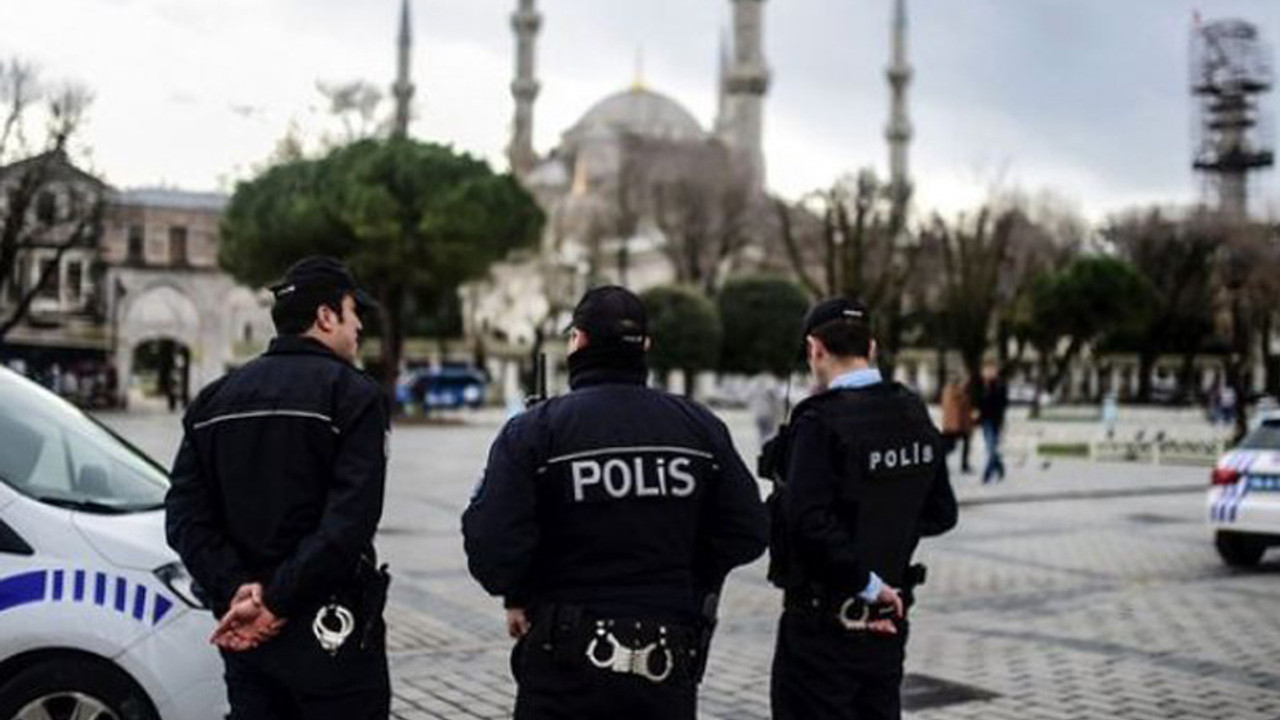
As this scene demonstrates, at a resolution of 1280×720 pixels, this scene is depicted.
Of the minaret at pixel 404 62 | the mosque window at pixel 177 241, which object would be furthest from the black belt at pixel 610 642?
the minaret at pixel 404 62

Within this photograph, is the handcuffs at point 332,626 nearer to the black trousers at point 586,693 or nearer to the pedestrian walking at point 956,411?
the black trousers at point 586,693

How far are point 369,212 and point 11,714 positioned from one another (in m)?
34.7

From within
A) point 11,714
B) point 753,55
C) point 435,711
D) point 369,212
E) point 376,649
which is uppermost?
point 753,55

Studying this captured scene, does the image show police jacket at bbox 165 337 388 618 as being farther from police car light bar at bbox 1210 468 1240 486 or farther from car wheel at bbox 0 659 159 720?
police car light bar at bbox 1210 468 1240 486

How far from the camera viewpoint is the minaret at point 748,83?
9419 centimetres

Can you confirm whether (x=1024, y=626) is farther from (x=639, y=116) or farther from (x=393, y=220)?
(x=639, y=116)

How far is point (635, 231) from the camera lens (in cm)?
7031

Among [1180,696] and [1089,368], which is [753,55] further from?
[1180,696]

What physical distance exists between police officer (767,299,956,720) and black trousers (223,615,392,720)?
1361 millimetres

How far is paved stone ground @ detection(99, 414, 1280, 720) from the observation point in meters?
7.30

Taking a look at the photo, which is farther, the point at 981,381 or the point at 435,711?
the point at 981,381

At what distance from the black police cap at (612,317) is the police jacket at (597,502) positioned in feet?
0.20

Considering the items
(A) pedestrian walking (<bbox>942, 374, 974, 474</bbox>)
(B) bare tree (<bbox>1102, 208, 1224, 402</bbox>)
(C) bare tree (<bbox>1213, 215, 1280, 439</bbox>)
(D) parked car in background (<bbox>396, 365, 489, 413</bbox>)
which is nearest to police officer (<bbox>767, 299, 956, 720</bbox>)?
(A) pedestrian walking (<bbox>942, 374, 974, 474</bbox>)

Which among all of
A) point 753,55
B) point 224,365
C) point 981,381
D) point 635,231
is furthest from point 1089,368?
point 981,381
